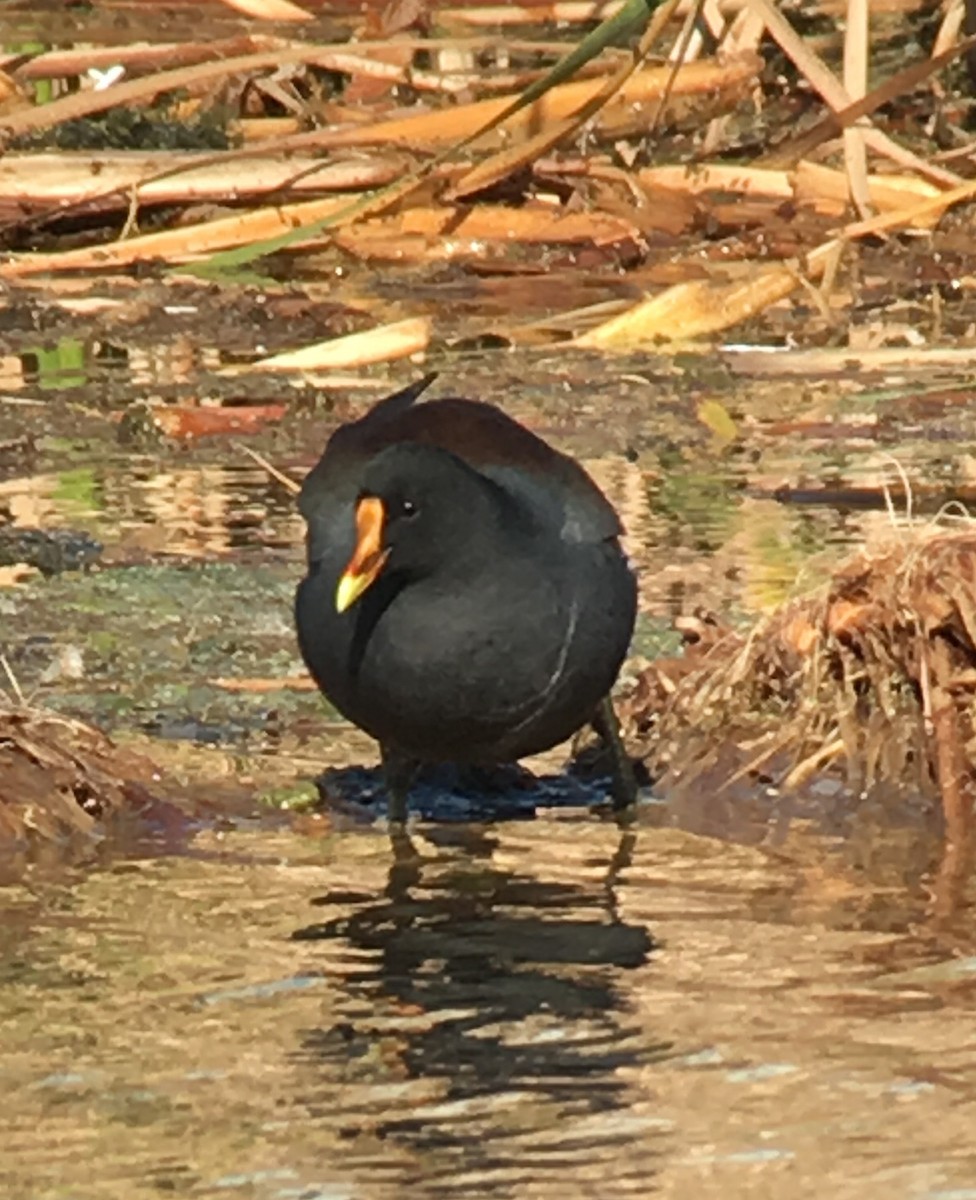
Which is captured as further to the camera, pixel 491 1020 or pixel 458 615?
pixel 458 615

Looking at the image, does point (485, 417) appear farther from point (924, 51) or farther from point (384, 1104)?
point (924, 51)

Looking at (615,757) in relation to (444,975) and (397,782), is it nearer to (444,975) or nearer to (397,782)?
(397,782)

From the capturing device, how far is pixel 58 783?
19.5 feet

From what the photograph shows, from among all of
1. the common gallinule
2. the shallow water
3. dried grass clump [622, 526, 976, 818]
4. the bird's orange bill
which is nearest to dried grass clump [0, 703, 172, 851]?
the shallow water

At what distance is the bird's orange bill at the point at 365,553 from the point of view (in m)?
5.54

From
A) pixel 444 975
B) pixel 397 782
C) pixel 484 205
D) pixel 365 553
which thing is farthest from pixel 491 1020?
pixel 484 205

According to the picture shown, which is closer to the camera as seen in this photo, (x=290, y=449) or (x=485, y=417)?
(x=485, y=417)

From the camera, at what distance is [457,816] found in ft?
20.5

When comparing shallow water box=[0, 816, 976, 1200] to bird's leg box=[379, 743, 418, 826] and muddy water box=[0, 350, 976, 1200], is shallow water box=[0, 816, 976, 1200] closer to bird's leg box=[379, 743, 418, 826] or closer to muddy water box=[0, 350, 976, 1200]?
muddy water box=[0, 350, 976, 1200]

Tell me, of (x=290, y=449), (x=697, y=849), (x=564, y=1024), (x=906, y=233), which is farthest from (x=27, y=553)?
(x=906, y=233)

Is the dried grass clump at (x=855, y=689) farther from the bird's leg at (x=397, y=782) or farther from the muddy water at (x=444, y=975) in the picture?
the bird's leg at (x=397, y=782)

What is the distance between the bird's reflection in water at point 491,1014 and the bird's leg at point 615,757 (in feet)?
0.89

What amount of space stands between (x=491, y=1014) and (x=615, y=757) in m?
1.50

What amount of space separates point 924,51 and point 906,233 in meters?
2.15
